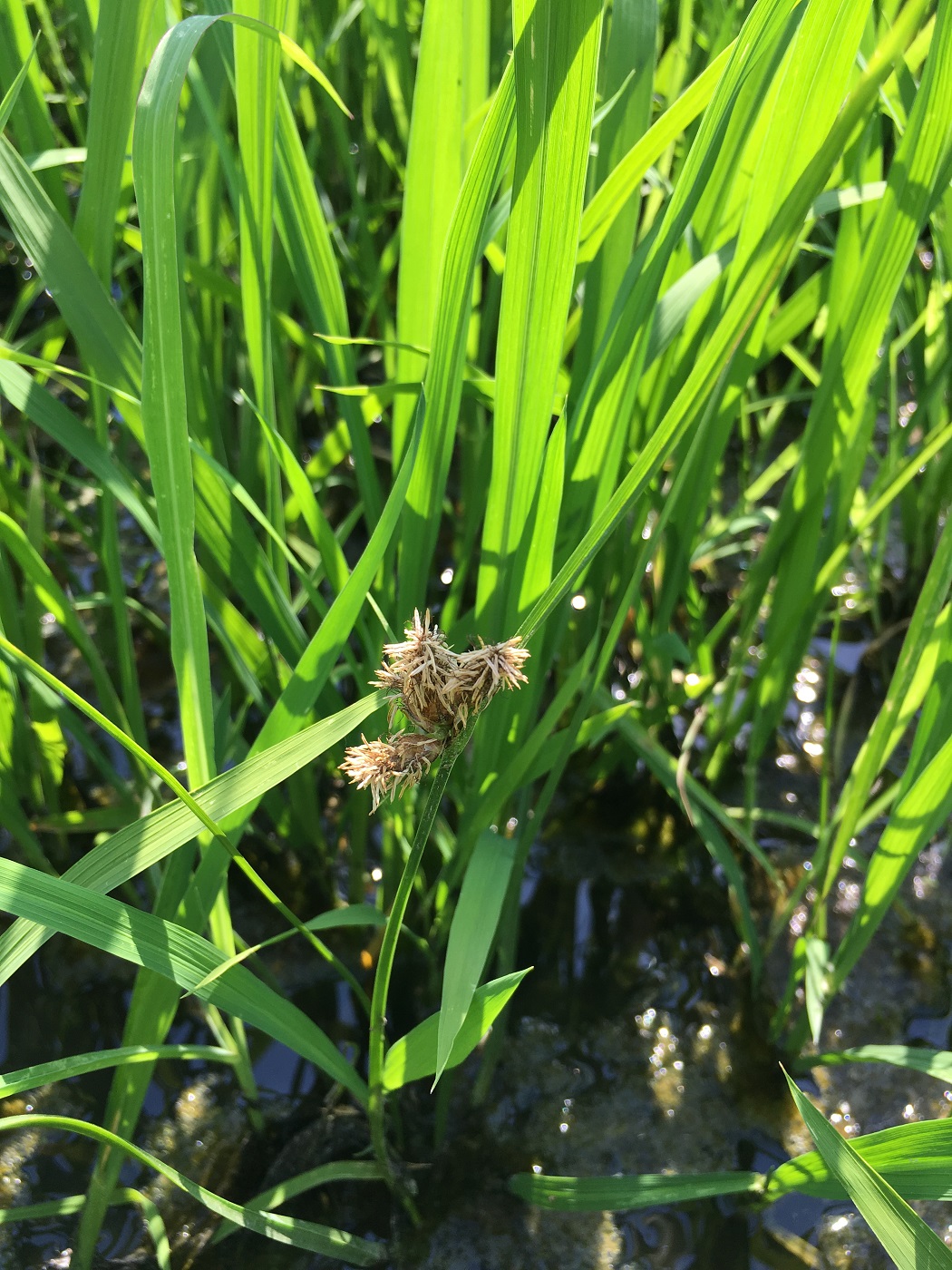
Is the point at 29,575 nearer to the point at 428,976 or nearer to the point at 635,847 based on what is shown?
the point at 428,976

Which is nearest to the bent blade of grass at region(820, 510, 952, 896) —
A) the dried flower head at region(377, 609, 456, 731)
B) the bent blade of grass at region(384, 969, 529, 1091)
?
the bent blade of grass at region(384, 969, 529, 1091)

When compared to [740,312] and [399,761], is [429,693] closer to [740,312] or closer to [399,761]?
[399,761]

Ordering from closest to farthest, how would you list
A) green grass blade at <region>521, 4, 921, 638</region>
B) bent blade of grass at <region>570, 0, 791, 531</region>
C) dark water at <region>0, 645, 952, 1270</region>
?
green grass blade at <region>521, 4, 921, 638</region>
bent blade of grass at <region>570, 0, 791, 531</region>
dark water at <region>0, 645, 952, 1270</region>

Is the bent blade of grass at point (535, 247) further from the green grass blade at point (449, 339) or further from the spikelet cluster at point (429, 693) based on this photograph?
the spikelet cluster at point (429, 693)

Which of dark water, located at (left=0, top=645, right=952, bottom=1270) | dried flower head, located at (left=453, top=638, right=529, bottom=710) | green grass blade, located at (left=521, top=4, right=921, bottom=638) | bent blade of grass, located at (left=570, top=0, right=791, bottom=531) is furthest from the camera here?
dark water, located at (left=0, top=645, right=952, bottom=1270)

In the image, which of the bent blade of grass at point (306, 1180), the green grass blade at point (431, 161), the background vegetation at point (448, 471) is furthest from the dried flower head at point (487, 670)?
the bent blade of grass at point (306, 1180)

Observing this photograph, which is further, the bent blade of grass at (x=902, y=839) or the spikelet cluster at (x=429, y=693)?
the bent blade of grass at (x=902, y=839)

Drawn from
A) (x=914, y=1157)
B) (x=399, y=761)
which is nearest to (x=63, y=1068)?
(x=399, y=761)

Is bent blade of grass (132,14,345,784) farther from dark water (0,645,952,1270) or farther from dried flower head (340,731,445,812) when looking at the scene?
dark water (0,645,952,1270)

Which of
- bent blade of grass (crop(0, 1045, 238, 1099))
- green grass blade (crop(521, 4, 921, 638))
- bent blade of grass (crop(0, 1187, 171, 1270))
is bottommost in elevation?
bent blade of grass (crop(0, 1187, 171, 1270))
